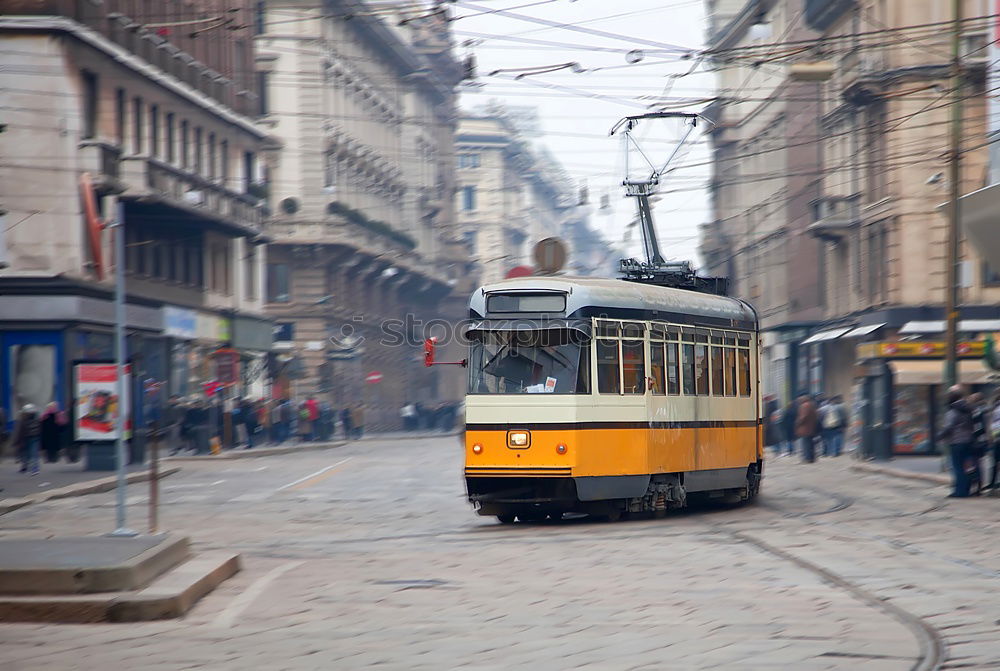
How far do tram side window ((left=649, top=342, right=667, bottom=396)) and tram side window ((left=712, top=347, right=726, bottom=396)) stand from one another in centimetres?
163

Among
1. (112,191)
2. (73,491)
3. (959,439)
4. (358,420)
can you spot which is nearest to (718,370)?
(959,439)

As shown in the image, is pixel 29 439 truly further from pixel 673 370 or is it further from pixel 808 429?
pixel 808 429

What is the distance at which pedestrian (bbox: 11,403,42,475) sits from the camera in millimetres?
30078

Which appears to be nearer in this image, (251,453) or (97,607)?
(97,607)

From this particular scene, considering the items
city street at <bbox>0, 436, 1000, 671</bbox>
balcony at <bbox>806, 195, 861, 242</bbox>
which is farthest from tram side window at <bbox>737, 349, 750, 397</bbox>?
balcony at <bbox>806, 195, 861, 242</bbox>

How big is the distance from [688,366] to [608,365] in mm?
2033

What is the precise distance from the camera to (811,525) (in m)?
17.4

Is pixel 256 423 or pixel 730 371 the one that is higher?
pixel 730 371

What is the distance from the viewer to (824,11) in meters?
47.2

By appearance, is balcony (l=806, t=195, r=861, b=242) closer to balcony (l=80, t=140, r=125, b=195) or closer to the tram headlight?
balcony (l=80, t=140, r=125, b=195)

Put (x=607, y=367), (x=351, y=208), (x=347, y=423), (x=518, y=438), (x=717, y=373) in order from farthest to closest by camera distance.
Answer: (x=351, y=208)
(x=347, y=423)
(x=717, y=373)
(x=607, y=367)
(x=518, y=438)

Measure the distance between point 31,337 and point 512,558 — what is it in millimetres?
26026

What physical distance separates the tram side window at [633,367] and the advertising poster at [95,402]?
12149 mm

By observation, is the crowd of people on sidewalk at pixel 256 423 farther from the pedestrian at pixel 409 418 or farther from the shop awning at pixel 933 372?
the shop awning at pixel 933 372
